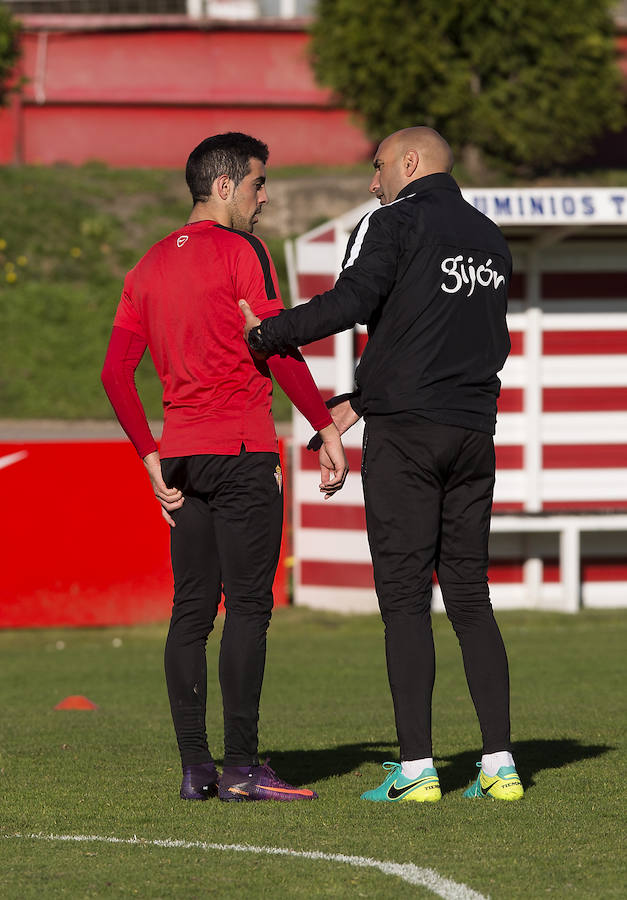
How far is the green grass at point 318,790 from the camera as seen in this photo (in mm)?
3902

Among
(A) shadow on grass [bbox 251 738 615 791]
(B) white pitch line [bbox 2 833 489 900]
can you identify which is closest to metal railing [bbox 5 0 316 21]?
(A) shadow on grass [bbox 251 738 615 791]

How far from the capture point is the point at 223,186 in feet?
15.9

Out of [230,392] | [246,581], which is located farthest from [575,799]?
[230,392]

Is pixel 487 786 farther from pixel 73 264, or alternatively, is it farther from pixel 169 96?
pixel 169 96

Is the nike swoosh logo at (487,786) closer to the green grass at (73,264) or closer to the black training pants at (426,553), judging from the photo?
the black training pants at (426,553)

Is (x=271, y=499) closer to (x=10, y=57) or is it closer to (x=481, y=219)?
(x=481, y=219)

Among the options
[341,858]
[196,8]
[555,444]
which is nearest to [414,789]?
[341,858]

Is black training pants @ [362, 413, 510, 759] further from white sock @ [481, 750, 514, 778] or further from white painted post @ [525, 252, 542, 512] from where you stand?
white painted post @ [525, 252, 542, 512]

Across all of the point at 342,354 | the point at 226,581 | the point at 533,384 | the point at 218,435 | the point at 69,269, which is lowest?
the point at 226,581

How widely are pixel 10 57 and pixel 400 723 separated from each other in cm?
2814

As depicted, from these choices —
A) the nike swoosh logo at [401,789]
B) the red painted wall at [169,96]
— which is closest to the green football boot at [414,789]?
the nike swoosh logo at [401,789]

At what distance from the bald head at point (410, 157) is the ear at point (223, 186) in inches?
17.7

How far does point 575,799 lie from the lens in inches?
189

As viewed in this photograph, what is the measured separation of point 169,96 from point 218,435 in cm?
3098
